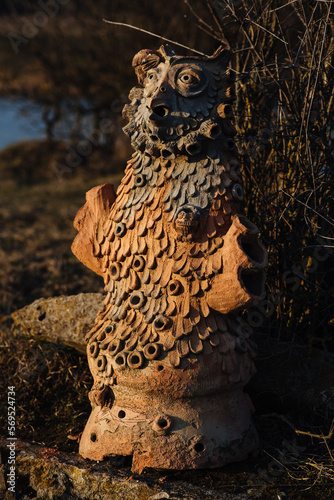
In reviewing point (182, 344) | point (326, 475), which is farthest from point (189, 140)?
point (326, 475)

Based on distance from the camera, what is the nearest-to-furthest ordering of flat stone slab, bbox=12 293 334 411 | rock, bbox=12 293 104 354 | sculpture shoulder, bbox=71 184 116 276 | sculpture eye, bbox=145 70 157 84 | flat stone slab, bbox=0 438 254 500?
flat stone slab, bbox=0 438 254 500, sculpture eye, bbox=145 70 157 84, sculpture shoulder, bbox=71 184 116 276, flat stone slab, bbox=12 293 334 411, rock, bbox=12 293 104 354

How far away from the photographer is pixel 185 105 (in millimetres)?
2021

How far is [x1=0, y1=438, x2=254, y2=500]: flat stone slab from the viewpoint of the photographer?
1944 mm

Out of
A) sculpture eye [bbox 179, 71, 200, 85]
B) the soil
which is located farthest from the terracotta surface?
the soil

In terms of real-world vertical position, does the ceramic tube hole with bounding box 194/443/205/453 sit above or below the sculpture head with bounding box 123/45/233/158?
below

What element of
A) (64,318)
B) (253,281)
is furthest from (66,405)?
(253,281)

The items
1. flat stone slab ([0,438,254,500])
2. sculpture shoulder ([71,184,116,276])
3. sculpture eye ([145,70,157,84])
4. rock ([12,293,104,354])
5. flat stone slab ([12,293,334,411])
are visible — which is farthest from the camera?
rock ([12,293,104,354])

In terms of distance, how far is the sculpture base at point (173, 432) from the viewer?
2.00 m

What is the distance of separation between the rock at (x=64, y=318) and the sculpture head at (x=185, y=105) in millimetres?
1138

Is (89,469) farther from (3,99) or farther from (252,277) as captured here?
(3,99)

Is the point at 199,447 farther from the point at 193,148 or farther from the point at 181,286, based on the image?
the point at 193,148

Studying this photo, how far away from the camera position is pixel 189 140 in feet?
6.61

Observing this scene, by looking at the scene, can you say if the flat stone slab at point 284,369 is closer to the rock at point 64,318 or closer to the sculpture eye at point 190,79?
the rock at point 64,318

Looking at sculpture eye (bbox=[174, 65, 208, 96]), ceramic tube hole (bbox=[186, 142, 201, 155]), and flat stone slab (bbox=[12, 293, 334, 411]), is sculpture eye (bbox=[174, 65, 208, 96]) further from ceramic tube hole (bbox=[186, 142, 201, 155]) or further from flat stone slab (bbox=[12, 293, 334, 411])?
flat stone slab (bbox=[12, 293, 334, 411])
